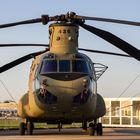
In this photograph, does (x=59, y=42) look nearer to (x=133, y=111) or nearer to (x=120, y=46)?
(x=120, y=46)

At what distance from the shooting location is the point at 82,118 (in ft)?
67.7

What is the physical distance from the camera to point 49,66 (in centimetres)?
2042

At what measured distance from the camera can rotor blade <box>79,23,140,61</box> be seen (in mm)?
16263

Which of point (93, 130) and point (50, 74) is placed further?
point (93, 130)

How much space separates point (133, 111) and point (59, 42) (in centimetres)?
2445

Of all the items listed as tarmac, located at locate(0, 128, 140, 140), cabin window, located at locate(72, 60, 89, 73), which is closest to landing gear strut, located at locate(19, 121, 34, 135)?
tarmac, located at locate(0, 128, 140, 140)

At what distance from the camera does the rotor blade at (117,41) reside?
1626cm

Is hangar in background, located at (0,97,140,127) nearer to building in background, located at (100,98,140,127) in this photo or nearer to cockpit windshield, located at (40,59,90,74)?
building in background, located at (100,98,140,127)

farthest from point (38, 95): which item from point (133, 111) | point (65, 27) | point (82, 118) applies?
point (133, 111)

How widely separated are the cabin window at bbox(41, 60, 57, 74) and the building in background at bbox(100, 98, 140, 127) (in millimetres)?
23549

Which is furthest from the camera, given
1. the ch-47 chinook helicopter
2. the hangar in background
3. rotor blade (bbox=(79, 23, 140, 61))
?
the hangar in background

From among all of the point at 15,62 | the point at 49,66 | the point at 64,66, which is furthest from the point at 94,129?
the point at 15,62

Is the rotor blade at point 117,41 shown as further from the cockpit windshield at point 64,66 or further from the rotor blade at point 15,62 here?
the rotor blade at point 15,62

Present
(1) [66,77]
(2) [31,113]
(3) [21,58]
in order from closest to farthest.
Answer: (1) [66,77]
(2) [31,113]
(3) [21,58]
